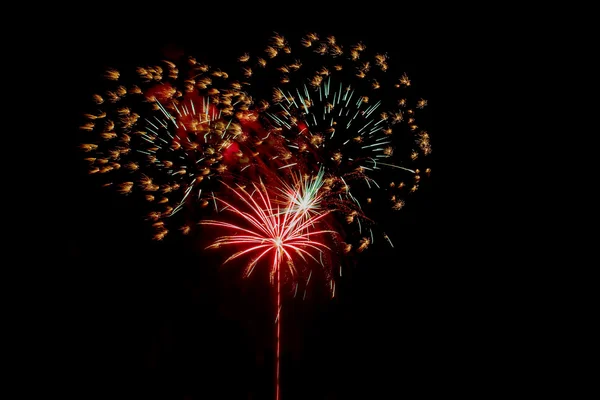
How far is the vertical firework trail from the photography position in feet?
15.2

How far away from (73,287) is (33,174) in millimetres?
1412

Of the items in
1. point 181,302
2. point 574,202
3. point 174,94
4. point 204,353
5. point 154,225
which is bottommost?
point 204,353

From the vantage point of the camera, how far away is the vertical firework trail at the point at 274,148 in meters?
4.64

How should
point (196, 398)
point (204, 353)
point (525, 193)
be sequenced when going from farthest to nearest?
1. point (525, 193)
2. point (204, 353)
3. point (196, 398)

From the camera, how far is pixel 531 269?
529 centimetres

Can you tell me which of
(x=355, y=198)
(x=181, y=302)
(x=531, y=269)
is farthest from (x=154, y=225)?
(x=531, y=269)

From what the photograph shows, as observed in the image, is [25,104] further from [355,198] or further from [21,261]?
[355,198]

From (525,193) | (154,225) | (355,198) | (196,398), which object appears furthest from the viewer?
(525,193)

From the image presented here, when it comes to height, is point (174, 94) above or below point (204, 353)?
above

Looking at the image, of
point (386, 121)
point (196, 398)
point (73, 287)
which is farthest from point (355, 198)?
point (73, 287)

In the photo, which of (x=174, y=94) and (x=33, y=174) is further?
(x=174, y=94)

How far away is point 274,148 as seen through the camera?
193 inches

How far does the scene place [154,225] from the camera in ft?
15.4

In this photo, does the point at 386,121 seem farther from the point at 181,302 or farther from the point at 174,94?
the point at 181,302
